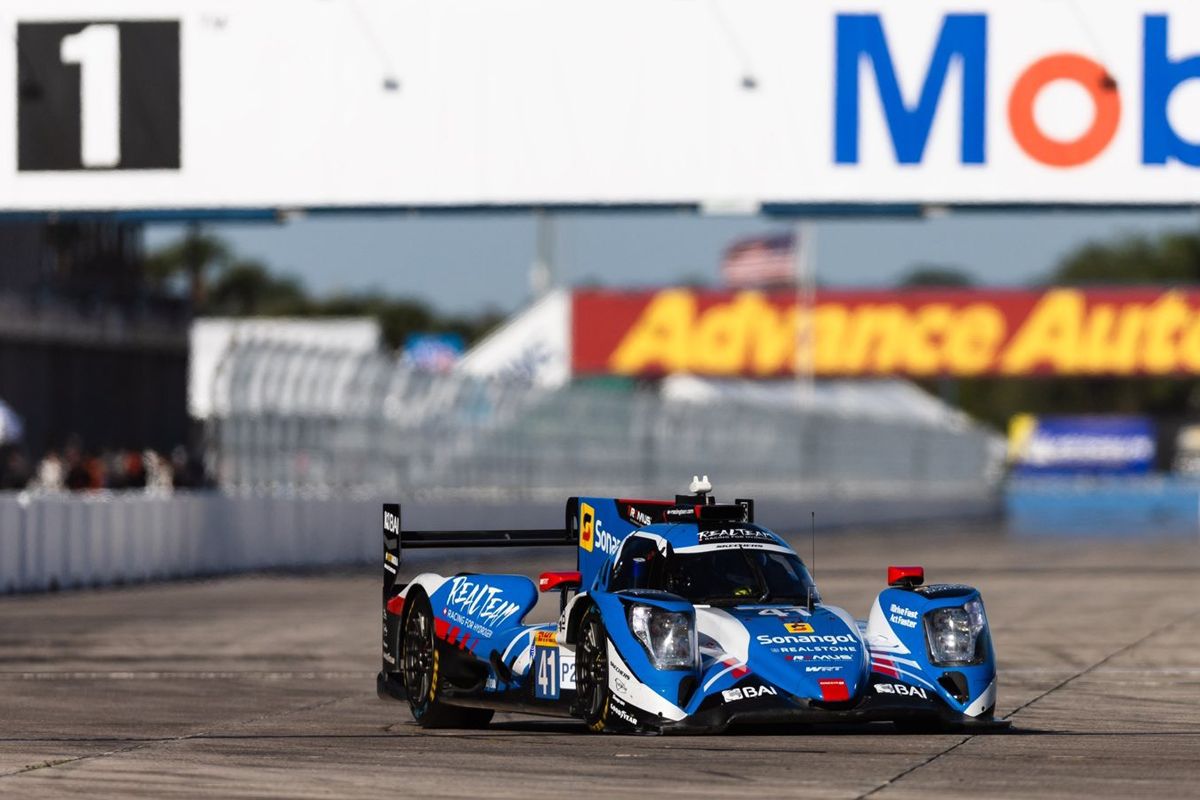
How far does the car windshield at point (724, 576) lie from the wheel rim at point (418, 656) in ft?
4.10

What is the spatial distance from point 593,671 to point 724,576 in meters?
0.92

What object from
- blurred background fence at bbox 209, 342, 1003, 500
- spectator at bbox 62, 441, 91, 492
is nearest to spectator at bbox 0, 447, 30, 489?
spectator at bbox 62, 441, 91, 492

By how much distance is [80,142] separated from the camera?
85.4 feet

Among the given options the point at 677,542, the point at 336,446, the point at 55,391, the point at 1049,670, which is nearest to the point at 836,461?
the point at 55,391

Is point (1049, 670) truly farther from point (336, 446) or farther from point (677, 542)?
point (336, 446)

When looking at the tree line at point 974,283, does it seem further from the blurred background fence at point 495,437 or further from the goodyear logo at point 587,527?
the goodyear logo at point 587,527

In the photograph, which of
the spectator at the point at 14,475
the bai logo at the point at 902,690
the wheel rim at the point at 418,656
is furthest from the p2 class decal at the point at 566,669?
the spectator at the point at 14,475

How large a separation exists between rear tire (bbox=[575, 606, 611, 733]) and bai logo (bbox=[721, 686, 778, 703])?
60cm

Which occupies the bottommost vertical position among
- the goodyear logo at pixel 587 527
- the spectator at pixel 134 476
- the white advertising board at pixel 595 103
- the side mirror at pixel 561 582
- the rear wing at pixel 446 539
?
the spectator at pixel 134 476

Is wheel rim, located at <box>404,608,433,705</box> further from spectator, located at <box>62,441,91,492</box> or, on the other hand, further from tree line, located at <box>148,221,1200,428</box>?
tree line, located at <box>148,221,1200,428</box>

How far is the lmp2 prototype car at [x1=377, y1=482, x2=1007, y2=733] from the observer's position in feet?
38.2

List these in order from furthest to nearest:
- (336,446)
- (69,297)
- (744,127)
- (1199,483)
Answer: (1199,483) → (69,297) → (336,446) → (744,127)

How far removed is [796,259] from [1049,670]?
181ft

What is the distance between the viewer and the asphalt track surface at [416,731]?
1010 cm
